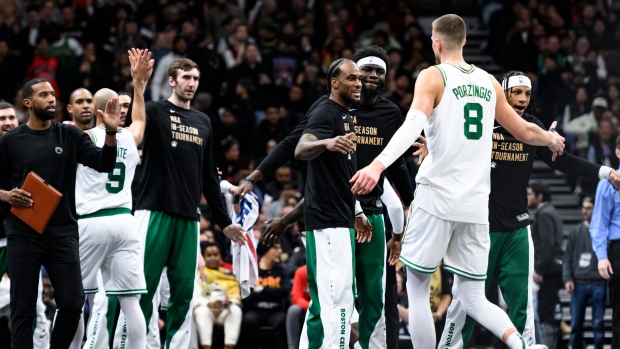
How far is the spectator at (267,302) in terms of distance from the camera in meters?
12.8

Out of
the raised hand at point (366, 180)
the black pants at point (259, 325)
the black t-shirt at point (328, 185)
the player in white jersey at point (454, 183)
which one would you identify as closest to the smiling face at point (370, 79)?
the black t-shirt at point (328, 185)

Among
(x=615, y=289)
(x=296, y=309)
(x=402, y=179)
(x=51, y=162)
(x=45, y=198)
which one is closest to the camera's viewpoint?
(x=45, y=198)

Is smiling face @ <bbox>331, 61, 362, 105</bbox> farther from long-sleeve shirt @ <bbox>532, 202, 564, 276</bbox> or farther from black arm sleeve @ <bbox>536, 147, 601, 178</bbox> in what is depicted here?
long-sleeve shirt @ <bbox>532, 202, 564, 276</bbox>

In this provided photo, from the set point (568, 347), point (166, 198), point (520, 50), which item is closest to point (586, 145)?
point (520, 50)

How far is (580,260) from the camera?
13.2m

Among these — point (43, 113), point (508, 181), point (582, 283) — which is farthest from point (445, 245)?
point (582, 283)

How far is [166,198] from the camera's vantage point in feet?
28.7

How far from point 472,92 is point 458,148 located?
16.9 inches

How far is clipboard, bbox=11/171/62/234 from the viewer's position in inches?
312

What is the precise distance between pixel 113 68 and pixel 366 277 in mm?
8848

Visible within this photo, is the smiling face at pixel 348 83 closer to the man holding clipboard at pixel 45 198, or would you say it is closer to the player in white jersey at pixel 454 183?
the player in white jersey at pixel 454 183

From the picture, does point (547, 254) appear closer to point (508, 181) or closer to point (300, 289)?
point (300, 289)

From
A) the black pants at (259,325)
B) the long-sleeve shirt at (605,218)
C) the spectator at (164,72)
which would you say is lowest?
Result: the black pants at (259,325)

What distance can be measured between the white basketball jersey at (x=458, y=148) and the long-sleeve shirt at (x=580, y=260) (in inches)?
240
